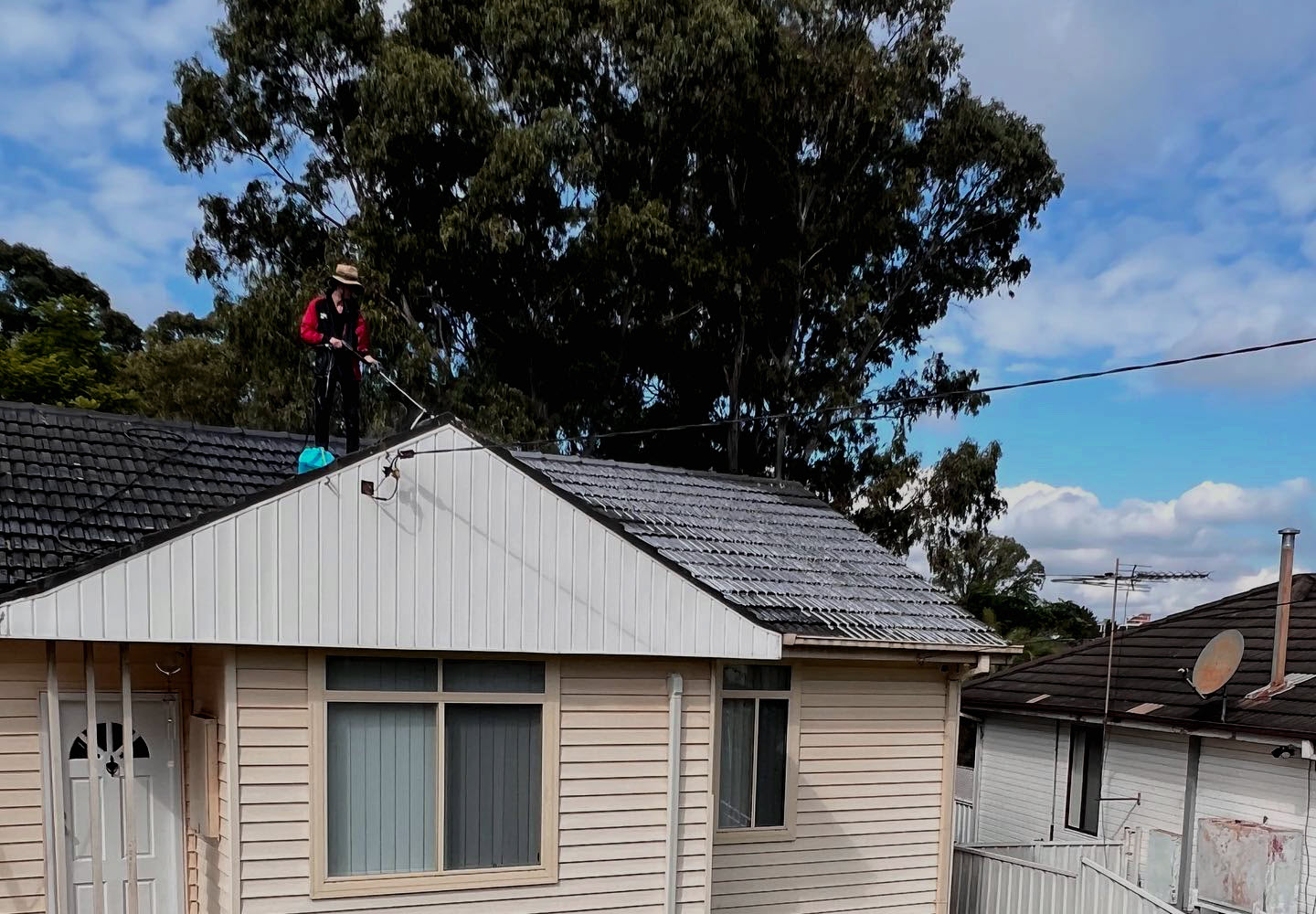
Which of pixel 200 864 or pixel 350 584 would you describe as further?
pixel 200 864

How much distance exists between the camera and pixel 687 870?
7996mm

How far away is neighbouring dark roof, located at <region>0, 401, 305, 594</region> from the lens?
693cm

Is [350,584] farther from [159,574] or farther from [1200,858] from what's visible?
[1200,858]

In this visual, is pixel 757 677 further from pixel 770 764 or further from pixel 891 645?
pixel 891 645

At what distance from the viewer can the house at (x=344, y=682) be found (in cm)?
644

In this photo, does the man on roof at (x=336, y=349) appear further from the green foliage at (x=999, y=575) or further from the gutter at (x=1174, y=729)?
the green foliage at (x=999, y=575)

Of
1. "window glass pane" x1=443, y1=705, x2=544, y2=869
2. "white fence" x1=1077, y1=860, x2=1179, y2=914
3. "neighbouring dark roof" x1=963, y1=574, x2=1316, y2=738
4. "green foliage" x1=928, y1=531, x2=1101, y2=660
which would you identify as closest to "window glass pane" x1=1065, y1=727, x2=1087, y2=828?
"neighbouring dark roof" x1=963, y1=574, x2=1316, y2=738

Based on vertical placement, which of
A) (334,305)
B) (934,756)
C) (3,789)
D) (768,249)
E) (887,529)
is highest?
(768,249)

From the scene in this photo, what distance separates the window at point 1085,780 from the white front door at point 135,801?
1156cm

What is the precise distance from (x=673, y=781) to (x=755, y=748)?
1.90 m

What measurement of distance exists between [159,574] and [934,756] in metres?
7.37

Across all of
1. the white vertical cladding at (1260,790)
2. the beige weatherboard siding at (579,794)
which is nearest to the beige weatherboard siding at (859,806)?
the beige weatherboard siding at (579,794)

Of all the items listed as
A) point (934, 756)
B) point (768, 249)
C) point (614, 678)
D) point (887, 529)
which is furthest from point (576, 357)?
point (614, 678)

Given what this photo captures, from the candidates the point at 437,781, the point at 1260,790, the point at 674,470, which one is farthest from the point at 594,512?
the point at 1260,790
